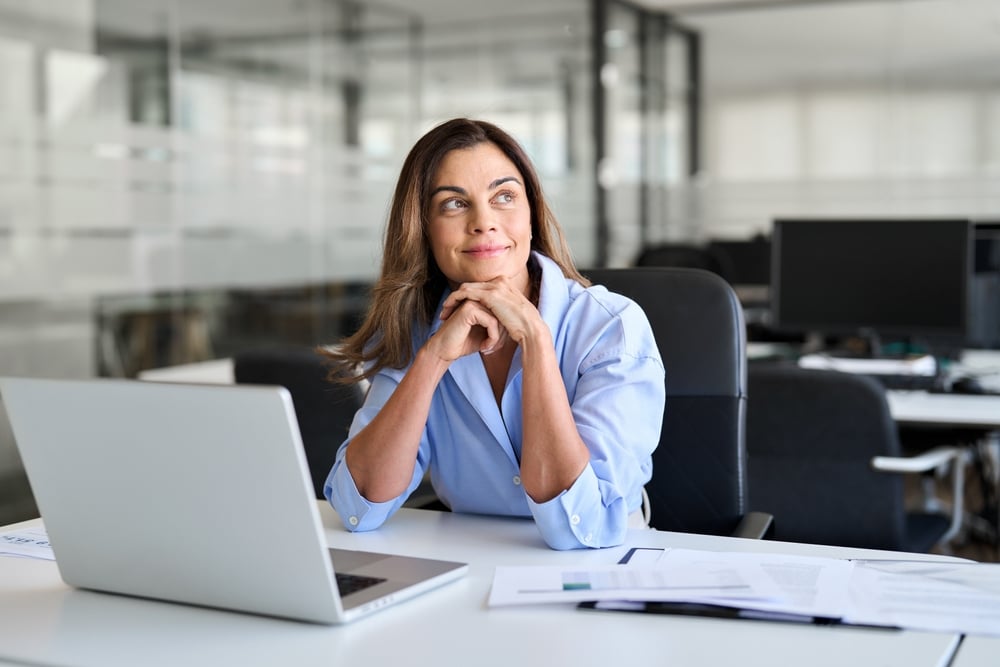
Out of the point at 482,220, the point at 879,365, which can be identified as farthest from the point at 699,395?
the point at 879,365

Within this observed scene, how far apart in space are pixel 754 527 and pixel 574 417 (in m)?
0.49

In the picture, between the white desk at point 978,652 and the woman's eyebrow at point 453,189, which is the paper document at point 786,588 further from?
the woman's eyebrow at point 453,189

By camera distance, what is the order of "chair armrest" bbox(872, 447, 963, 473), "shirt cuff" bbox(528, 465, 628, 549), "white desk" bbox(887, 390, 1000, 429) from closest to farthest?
"shirt cuff" bbox(528, 465, 628, 549) < "chair armrest" bbox(872, 447, 963, 473) < "white desk" bbox(887, 390, 1000, 429)

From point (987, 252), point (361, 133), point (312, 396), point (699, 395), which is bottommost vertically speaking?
point (312, 396)

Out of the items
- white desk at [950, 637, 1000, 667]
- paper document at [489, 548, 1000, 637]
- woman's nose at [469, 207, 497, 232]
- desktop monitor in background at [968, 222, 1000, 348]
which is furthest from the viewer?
desktop monitor in background at [968, 222, 1000, 348]

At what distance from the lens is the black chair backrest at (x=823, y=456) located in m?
2.71

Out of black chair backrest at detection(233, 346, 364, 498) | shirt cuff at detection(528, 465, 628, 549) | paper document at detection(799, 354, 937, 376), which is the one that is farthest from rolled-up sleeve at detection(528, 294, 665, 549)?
paper document at detection(799, 354, 937, 376)

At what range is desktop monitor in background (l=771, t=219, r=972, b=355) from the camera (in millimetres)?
3908

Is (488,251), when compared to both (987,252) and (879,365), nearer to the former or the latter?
(879,365)

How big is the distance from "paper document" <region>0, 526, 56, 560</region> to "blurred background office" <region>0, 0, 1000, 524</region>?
1146 mm

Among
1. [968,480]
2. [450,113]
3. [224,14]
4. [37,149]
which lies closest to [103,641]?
[37,149]

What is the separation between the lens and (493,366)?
184cm

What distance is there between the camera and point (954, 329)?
12.8 ft

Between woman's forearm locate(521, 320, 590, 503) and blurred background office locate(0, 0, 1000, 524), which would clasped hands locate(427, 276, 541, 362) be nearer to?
woman's forearm locate(521, 320, 590, 503)
